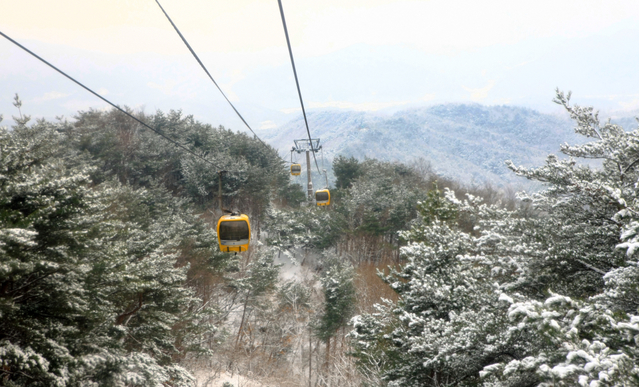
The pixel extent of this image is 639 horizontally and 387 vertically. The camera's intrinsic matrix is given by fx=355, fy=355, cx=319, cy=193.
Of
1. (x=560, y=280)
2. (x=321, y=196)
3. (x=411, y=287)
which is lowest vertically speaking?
(x=411, y=287)

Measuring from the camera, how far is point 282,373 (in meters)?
24.8

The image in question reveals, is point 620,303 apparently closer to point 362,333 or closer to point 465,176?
point 362,333

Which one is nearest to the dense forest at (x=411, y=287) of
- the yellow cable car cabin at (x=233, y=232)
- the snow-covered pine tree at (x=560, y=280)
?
the snow-covered pine tree at (x=560, y=280)

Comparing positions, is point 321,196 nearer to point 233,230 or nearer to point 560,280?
point 233,230

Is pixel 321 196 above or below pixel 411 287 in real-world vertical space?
above

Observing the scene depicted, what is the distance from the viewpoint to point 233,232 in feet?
35.5

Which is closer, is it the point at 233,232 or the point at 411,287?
the point at 411,287

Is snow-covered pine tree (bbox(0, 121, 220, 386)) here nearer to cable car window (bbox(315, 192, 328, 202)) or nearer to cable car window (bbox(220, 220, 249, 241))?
cable car window (bbox(220, 220, 249, 241))

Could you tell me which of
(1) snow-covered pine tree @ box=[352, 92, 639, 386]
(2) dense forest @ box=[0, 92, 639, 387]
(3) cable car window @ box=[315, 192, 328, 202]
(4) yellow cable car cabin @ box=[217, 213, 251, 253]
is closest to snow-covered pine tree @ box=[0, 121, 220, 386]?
(2) dense forest @ box=[0, 92, 639, 387]

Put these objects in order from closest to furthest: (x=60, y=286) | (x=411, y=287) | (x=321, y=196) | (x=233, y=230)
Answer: (x=60, y=286)
(x=411, y=287)
(x=233, y=230)
(x=321, y=196)

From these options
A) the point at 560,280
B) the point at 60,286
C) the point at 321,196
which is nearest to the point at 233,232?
the point at 60,286

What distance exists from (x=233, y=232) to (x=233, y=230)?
6 centimetres

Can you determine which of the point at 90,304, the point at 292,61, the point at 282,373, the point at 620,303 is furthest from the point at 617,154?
the point at 282,373

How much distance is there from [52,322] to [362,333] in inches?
335
